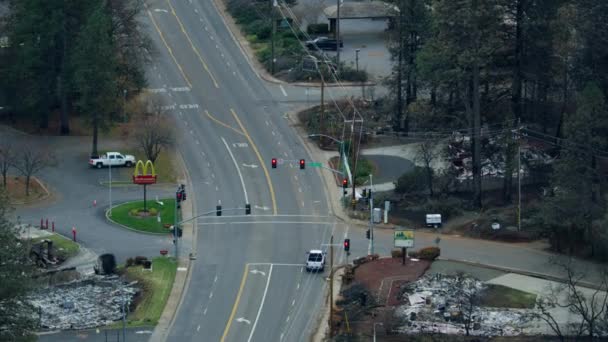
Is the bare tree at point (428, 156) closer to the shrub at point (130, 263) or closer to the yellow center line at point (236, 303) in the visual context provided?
the yellow center line at point (236, 303)

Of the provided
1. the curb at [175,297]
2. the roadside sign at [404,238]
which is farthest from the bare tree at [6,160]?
the roadside sign at [404,238]

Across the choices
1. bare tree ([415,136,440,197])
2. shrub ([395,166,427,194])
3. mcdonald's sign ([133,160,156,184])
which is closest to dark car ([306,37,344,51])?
bare tree ([415,136,440,197])

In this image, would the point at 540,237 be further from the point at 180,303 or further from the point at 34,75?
the point at 34,75

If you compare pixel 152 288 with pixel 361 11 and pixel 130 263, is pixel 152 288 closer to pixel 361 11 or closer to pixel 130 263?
pixel 130 263

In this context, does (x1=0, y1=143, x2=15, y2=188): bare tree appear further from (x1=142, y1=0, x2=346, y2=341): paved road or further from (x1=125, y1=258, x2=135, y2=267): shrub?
(x1=125, y1=258, x2=135, y2=267): shrub

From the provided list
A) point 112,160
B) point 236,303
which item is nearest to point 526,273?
point 236,303

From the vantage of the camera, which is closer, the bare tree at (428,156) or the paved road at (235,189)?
the paved road at (235,189)
